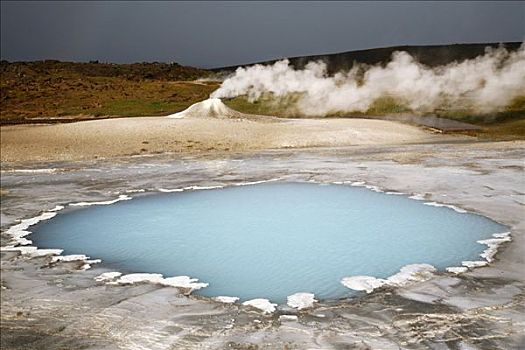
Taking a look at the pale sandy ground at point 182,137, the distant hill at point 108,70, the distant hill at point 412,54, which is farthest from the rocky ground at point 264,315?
the distant hill at point 108,70

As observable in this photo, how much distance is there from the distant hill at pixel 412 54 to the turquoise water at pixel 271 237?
2725 centimetres

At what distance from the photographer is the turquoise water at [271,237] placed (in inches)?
217

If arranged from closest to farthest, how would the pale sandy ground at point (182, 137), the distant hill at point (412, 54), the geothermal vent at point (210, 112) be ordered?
the pale sandy ground at point (182, 137) → the geothermal vent at point (210, 112) → the distant hill at point (412, 54)

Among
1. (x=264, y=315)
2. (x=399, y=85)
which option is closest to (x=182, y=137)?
(x=399, y=85)

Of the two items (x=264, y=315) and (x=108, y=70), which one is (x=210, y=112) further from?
(x=108, y=70)

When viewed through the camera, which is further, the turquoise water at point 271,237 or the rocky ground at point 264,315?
the turquoise water at point 271,237

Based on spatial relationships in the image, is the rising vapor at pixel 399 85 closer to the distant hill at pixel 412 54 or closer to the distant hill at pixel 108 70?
the distant hill at pixel 412 54

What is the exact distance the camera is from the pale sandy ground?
717 inches

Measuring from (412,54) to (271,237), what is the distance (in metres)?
40.4

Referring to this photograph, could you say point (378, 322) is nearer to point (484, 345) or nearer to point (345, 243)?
point (484, 345)

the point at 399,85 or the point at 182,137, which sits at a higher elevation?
the point at 399,85

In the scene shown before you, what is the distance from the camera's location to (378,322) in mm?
4211

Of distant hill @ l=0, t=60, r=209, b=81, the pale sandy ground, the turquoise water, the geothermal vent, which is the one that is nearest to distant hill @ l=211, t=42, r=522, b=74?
the geothermal vent

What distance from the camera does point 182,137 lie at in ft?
65.1
